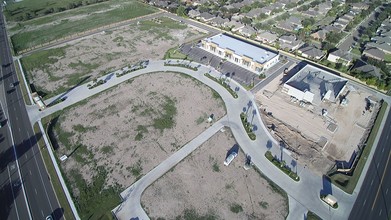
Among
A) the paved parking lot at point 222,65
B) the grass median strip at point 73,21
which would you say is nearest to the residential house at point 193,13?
the grass median strip at point 73,21

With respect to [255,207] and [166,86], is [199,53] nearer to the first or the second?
[166,86]

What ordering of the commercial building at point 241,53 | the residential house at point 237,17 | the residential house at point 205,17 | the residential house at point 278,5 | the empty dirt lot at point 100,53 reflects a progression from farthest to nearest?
the residential house at point 278,5 → the residential house at point 237,17 → the residential house at point 205,17 → the commercial building at point 241,53 → the empty dirt lot at point 100,53

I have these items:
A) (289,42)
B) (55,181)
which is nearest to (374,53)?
(289,42)

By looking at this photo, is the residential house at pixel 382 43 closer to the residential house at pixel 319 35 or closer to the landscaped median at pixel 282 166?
the residential house at pixel 319 35

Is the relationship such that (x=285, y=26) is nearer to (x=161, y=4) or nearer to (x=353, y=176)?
(x=161, y=4)

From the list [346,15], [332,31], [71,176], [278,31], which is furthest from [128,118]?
[346,15]

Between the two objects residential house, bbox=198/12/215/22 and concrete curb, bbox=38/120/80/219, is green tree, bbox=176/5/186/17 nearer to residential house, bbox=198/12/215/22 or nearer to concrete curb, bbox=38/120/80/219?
residential house, bbox=198/12/215/22

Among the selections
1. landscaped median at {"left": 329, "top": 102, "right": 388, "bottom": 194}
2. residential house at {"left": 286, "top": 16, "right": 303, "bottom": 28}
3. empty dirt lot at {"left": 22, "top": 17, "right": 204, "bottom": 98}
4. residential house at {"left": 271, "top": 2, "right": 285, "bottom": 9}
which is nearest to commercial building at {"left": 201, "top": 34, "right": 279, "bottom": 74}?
empty dirt lot at {"left": 22, "top": 17, "right": 204, "bottom": 98}
